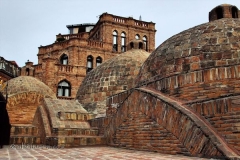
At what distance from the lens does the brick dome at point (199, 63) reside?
A: 768 centimetres

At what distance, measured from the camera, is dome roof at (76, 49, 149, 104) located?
14.6 m

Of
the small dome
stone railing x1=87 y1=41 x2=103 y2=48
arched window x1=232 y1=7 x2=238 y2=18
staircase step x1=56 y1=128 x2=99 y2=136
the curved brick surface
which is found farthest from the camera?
stone railing x1=87 y1=41 x2=103 y2=48

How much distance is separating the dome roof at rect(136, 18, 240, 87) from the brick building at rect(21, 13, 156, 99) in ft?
60.1

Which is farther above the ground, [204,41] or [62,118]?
[204,41]

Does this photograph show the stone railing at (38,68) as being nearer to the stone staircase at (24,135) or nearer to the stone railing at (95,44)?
the stone railing at (95,44)

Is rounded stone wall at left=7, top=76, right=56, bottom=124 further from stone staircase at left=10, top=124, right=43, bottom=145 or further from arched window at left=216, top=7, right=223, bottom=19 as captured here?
arched window at left=216, top=7, right=223, bottom=19

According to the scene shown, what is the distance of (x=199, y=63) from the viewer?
27.6ft

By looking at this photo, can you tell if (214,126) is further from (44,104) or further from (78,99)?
(78,99)

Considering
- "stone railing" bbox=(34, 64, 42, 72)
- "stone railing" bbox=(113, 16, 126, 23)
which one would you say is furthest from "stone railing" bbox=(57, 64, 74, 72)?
"stone railing" bbox=(113, 16, 126, 23)

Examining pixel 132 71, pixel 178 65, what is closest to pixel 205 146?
pixel 178 65

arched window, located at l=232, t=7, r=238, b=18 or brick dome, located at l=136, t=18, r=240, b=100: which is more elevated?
arched window, located at l=232, t=7, r=238, b=18

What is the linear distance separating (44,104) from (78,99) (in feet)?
9.37

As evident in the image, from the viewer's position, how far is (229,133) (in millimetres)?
5887

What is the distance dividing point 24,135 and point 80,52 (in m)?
19.2
